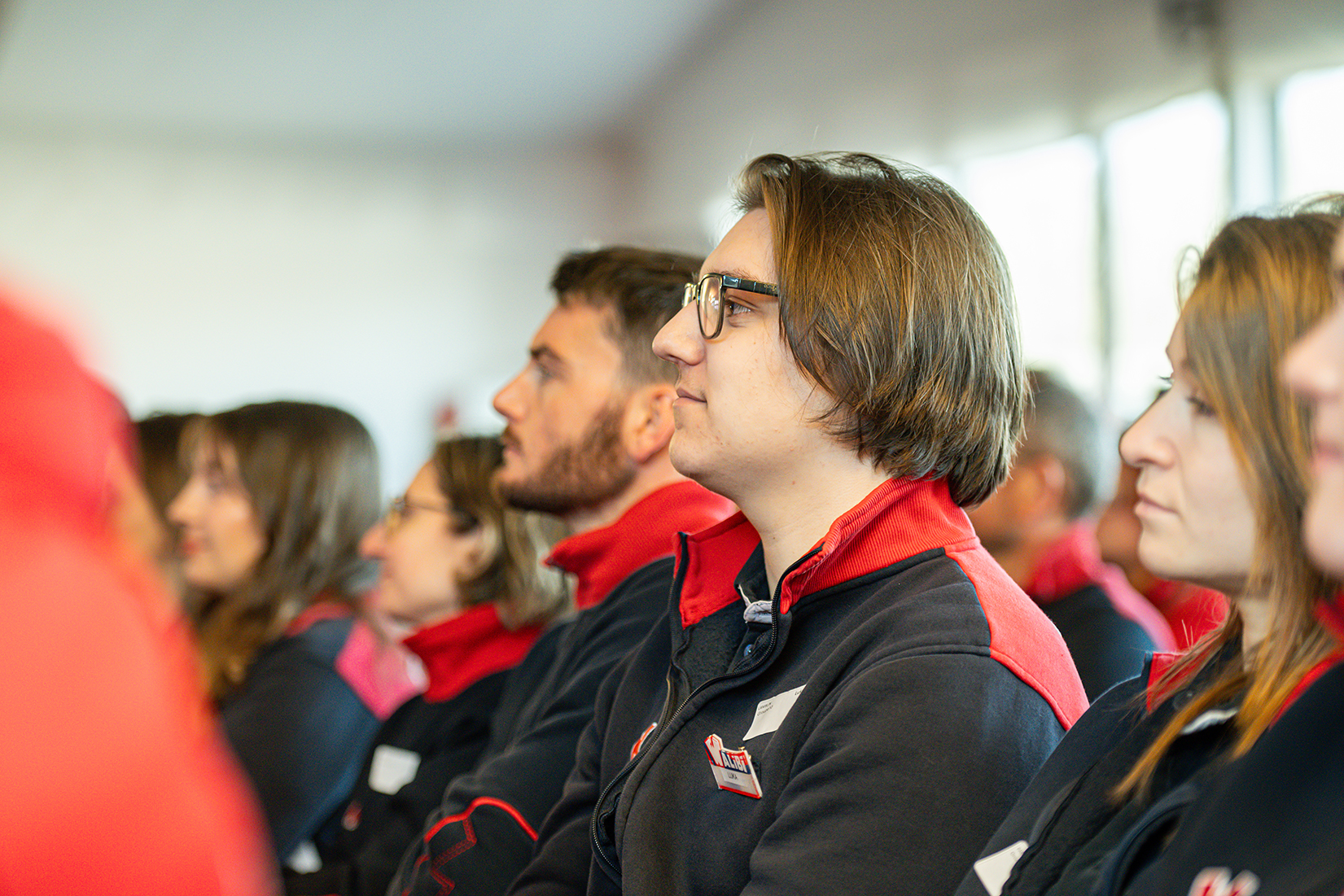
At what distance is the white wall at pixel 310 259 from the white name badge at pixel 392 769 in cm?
667

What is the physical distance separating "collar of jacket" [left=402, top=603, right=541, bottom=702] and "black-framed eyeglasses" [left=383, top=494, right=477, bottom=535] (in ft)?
0.68

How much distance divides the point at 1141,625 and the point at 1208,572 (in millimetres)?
1522

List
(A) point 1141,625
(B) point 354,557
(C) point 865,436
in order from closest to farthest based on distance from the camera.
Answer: (C) point 865,436 < (A) point 1141,625 < (B) point 354,557

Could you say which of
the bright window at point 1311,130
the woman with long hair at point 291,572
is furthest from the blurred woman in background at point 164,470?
the bright window at point 1311,130

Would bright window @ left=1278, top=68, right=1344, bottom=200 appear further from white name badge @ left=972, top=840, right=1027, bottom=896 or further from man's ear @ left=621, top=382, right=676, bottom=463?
white name badge @ left=972, top=840, right=1027, bottom=896

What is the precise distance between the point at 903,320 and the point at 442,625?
1338 mm

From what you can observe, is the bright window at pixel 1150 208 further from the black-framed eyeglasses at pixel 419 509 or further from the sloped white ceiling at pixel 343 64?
the sloped white ceiling at pixel 343 64

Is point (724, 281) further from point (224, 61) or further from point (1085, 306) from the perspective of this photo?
point (224, 61)

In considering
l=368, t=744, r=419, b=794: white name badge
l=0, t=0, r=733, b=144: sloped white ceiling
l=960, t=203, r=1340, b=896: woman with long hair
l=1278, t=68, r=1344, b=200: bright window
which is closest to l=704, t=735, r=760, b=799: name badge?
l=960, t=203, r=1340, b=896: woman with long hair

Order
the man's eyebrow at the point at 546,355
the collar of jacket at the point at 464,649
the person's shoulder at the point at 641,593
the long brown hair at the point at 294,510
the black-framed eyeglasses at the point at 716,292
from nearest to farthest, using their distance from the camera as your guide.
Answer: the black-framed eyeglasses at the point at 716,292, the person's shoulder at the point at 641,593, the man's eyebrow at the point at 546,355, the collar of jacket at the point at 464,649, the long brown hair at the point at 294,510

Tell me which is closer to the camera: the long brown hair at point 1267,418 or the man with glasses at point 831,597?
the long brown hair at point 1267,418

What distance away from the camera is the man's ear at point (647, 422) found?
2057mm

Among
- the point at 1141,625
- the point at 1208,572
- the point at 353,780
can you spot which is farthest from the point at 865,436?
the point at 353,780

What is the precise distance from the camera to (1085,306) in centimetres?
518
